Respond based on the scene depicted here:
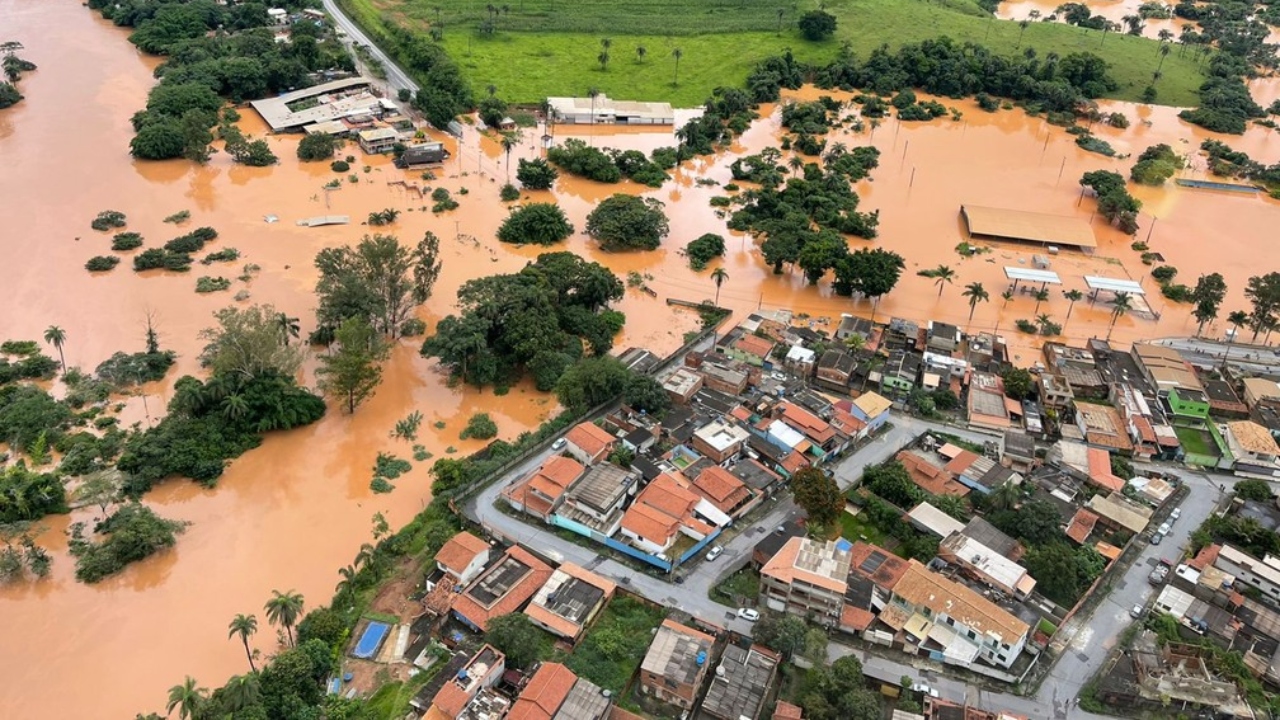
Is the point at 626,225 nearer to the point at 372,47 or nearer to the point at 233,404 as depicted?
the point at 233,404

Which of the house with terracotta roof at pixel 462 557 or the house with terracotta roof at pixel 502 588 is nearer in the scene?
the house with terracotta roof at pixel 502 588

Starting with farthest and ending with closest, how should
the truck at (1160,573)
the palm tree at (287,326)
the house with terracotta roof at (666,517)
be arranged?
1. the palm tree at (287,326)
2. the truck at (1160,573)
3. the house with terracotta roof at (666,517)

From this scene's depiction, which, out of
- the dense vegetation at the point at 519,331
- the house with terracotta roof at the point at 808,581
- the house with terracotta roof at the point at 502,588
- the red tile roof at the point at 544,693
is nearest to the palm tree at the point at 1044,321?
the dense vegetation at the point at 519,331

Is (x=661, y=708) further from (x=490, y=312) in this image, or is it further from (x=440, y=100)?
(x=440, y=100)

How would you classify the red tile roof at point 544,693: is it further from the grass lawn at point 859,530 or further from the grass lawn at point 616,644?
the grass lawn at point 859,530

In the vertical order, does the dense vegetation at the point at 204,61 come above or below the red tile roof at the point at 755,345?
above

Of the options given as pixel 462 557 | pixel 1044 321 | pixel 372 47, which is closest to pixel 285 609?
pixel 462 557

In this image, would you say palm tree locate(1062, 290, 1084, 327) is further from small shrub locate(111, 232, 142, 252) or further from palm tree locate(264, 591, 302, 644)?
small shrub locate(111, 232, 142, 252)

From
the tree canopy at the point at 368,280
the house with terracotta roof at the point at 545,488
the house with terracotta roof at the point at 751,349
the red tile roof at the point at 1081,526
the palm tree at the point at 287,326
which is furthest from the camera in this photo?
the house with terracotta roof at the point at 751,349
